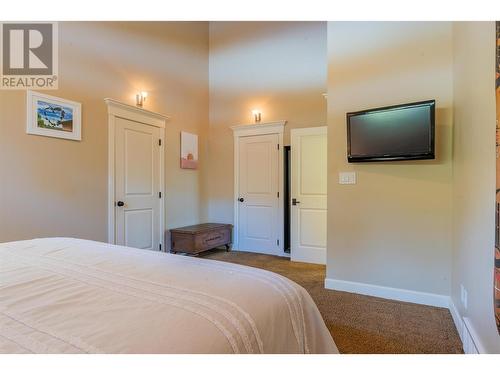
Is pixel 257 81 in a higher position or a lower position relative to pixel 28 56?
higher

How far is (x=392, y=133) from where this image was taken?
248 centimetres

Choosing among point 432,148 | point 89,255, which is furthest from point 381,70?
point 89,255

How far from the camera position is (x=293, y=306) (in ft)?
3.39

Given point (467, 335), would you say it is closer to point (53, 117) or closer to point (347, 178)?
point (347, 178)

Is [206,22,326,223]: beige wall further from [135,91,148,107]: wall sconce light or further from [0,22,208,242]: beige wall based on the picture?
[135,91,148,107]: wall sconce light

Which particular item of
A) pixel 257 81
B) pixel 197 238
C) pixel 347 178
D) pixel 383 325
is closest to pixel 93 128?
pixel 197 238

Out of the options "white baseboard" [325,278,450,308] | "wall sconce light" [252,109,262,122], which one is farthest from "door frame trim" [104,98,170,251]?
"white baseboard" [325,278,450,308]

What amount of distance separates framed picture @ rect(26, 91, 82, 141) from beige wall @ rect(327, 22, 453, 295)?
2663 millimetres

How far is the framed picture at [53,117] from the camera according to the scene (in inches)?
106

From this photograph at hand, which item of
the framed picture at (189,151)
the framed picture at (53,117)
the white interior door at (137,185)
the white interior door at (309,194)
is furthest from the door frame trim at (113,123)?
the white interior door at (309,194)

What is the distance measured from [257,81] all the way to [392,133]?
110 inches

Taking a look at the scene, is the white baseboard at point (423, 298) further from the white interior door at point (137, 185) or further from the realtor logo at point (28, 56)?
the realtor logo at point (28, 56)

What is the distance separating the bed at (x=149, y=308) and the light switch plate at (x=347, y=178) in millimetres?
1901
